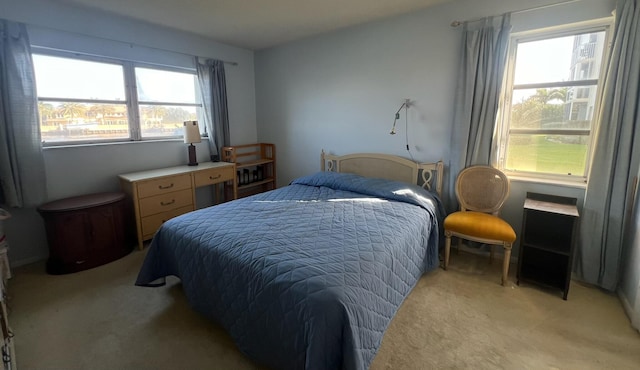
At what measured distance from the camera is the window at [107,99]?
2.83 m

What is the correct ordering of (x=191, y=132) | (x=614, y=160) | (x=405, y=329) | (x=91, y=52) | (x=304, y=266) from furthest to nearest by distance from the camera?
(x=191, y=132)
(x=91, y=52)
(x=614, y=160)
(x=405, y=329)
(x=304, y=266)

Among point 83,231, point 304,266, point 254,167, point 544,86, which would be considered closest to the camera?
point 304,266

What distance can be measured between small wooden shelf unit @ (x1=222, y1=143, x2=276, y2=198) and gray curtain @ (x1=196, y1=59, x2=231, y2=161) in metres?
0.22

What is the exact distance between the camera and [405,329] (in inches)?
75.8

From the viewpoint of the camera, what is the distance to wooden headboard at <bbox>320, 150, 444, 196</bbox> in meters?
3.10

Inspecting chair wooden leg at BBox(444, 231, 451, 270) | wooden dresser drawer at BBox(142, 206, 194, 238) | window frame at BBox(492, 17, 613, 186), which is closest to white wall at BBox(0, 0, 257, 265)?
wooden dresser drawer at BBox(142, 206, 194, 238)

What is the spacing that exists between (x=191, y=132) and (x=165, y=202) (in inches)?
36.0

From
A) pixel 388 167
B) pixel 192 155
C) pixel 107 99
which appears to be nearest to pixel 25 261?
pixel 107 99

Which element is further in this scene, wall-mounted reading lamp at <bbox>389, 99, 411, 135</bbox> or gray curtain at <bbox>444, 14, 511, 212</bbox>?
wall-mounted reading lamp at <bbox>389, 99, 411, 135</bbox>

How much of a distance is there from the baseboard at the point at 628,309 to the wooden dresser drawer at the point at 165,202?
3.95m

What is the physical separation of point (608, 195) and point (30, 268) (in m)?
4.94

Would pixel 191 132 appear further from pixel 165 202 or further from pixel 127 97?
pixel 165 202

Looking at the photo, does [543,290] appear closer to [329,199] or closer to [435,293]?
[435,293]

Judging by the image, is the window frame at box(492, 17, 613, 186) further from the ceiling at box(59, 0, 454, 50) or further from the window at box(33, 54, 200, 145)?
the window at box(33, 54, 200, 145)
